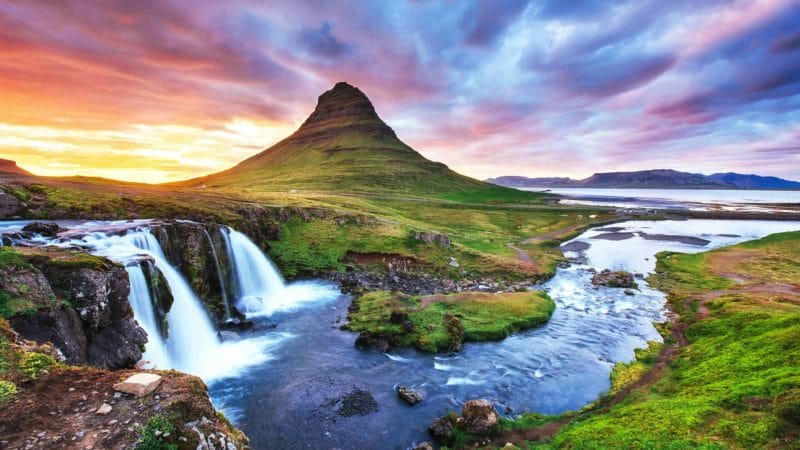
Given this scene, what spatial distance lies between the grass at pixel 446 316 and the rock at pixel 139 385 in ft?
69.1

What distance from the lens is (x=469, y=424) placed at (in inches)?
757

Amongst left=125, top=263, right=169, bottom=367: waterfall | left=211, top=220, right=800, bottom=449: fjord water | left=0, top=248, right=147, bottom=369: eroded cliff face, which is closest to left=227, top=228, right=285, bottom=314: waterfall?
left=211, top=220, right=800, bottom=449: fjord water

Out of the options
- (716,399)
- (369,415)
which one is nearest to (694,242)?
(716,399)

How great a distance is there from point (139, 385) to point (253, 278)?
33.7m

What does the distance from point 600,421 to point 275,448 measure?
54.6 feet

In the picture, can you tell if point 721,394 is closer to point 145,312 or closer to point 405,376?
point 405,376

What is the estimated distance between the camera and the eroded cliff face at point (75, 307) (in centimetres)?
1587

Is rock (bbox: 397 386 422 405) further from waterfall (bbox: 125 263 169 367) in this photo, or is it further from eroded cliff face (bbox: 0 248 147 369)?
waterfall (bbox: 125 263 169 367)

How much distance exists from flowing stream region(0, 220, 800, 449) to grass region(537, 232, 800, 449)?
4232 mm

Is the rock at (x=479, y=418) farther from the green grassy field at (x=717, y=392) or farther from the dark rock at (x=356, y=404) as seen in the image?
the dark rock at (x=356, y=404)

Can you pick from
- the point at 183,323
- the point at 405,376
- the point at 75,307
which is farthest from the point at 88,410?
the point at 183,323

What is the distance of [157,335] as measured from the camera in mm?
25000

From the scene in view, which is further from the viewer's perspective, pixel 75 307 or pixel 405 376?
pixel 405 376

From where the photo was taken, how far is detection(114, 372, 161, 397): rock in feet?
37.8
